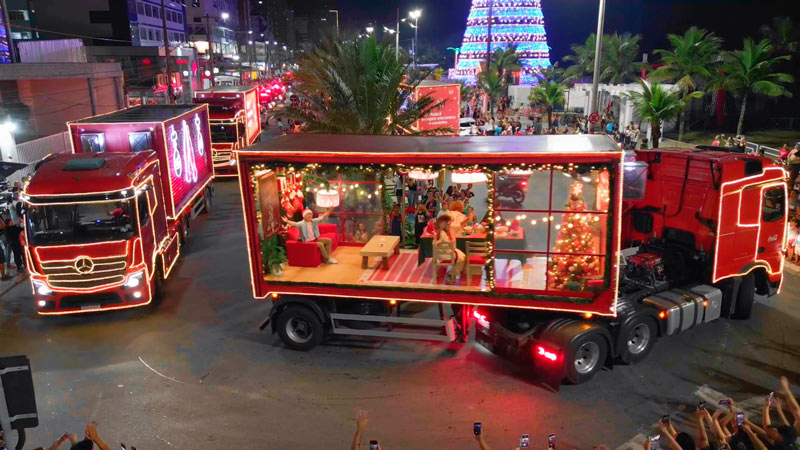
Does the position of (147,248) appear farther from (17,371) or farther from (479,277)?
(17,371)

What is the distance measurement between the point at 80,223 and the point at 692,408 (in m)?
11.9

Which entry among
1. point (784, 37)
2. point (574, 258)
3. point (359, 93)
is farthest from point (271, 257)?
point (784, 37)

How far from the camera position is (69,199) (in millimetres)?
11828

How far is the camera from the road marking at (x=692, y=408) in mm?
8078

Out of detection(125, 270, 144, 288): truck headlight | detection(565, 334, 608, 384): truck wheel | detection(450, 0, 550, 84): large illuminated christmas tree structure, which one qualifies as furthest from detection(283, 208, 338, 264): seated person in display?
detection(450, 0, 550, 84): large illuminated christmas tree structure

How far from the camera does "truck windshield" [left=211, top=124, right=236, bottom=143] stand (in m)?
27.5

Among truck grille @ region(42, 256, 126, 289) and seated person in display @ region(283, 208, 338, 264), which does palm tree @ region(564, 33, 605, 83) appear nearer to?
seated person in display @ region(283, 208, 338, 264)

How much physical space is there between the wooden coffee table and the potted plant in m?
1.59

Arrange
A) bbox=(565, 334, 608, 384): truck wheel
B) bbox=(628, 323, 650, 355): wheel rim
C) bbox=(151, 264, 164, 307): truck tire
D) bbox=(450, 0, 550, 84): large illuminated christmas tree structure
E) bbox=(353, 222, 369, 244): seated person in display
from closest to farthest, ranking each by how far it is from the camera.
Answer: bbox=(565, 334, 608, 384): truck wheel, bbox=(628, 323, 650, 355): wheel rim, bbox=(353, 222, 369, 244): seated person in display, bbox=(151, 264, 164, 307): truck tire, bbox=(450, 0, 550, 84): large illuminated christmas tree structure

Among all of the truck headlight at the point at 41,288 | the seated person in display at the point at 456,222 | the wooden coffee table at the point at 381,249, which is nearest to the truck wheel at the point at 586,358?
the seated person in display at the point at 456,222

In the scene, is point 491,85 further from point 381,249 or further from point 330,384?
point 330,384

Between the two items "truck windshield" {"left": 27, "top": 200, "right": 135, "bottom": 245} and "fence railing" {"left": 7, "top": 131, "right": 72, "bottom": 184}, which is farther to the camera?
"fence railing" {"left": 7, "top": 131, "right": 72, "bottom": 184}

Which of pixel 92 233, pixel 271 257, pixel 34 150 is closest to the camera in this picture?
pixel 271 257

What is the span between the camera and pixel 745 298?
11680 mm
